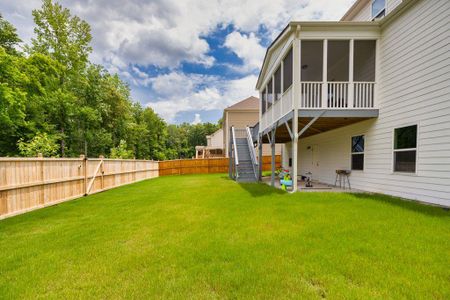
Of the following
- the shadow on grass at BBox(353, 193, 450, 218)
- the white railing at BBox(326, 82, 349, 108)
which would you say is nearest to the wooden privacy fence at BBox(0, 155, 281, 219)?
the white railing at BBox(326, 82, 349, 108)

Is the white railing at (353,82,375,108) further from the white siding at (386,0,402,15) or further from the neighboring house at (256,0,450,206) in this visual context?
the white siding at (386,0,402,15)

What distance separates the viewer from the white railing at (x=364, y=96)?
673 centimetres

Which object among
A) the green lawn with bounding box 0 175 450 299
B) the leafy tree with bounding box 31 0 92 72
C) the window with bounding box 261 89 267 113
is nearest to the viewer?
the green lawn with bounding box 0 175 450 299

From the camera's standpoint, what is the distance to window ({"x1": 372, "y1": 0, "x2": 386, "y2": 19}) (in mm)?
7878

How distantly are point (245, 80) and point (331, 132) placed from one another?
42.3 ft

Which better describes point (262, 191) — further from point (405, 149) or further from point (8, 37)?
point (8, 37)

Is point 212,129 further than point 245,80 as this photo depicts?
Yes

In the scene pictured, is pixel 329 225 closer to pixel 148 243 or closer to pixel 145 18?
pixel 148 243

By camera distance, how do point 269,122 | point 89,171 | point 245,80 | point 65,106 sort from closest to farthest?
1. point 89,171
2. point 269,122
3. point 65,106
4. point 245,80

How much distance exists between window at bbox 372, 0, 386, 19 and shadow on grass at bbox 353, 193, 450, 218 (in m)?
7.40

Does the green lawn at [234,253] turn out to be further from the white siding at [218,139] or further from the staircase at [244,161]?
the white siding at [218,139]

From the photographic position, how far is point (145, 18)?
10734 millimetres

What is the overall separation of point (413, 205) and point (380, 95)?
12.2 feet

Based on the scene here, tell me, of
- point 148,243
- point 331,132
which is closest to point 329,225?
point 148,243
